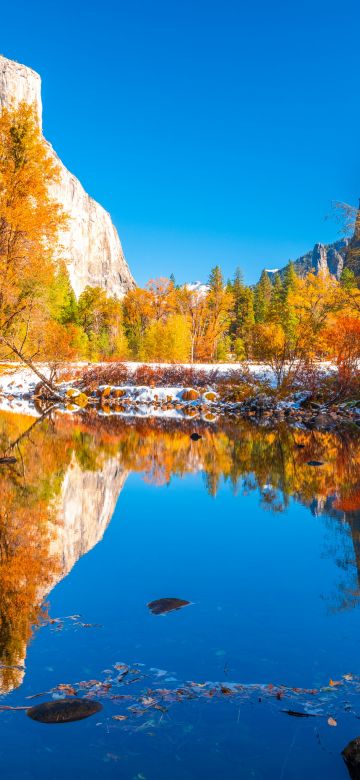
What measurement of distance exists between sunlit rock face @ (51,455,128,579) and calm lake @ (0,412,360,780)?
3 cm

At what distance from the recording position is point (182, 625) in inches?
155

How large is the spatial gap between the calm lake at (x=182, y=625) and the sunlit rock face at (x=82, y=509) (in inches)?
1.0

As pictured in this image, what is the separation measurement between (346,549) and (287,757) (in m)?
3.16

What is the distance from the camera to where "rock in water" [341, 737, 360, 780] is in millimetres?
2485

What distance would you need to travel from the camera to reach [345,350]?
21.8 m

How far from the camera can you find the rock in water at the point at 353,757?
2485 mm

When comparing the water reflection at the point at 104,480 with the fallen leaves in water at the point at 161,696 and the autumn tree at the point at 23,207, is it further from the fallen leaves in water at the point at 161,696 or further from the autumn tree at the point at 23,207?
the autumn tree at the point at 23,207

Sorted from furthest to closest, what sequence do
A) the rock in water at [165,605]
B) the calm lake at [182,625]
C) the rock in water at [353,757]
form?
1. the rock in water at [165,605]
2. the calm lake at [182,625]
3. the rock in water at [353,757]

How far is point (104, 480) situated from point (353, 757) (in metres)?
6.51

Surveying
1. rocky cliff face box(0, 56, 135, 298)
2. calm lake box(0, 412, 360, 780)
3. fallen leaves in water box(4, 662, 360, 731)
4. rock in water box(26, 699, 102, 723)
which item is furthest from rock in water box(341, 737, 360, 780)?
rocky cliff face box(0, 56, 135, 298)

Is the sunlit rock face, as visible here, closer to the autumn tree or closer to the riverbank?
the autumn tree

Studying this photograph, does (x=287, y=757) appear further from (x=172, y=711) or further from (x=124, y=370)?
(x=124, y=370)

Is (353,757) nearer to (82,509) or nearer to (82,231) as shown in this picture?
(82,509)

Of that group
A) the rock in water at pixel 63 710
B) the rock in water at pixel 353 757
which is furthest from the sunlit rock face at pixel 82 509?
the rock in water at pixel 353 757
